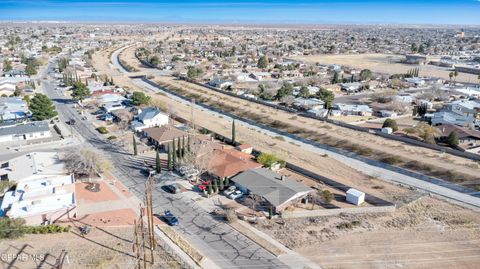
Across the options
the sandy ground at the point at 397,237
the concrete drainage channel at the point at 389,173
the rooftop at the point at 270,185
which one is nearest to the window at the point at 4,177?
the rooftop at the point at 270,185

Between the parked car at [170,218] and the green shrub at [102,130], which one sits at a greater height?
the green shrub at [102,130]

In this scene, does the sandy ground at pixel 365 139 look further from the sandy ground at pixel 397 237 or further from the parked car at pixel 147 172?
the parked car at pixel 147 172

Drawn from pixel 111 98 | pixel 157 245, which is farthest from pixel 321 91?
pixel 157 245

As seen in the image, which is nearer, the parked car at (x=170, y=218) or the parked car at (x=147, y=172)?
the parked car at (x=170, y=218)

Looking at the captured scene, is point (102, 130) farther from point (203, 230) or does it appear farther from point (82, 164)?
point (203, 230)

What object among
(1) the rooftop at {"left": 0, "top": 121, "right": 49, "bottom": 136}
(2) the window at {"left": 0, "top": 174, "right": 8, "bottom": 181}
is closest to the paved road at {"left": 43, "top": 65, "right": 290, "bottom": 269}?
(2) the window at {"left": 0, "top": 174, "right": 8, "bottom": 181}

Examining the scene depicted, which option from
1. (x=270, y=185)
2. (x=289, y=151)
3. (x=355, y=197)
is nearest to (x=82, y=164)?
(x=270, y=185)

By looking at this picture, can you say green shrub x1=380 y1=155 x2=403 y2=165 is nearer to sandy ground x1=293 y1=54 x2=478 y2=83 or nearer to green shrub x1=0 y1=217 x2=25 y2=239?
green shrub x1=0 y1=217 x2=25 y2=239

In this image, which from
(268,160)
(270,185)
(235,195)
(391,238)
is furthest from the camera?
(268,160)
